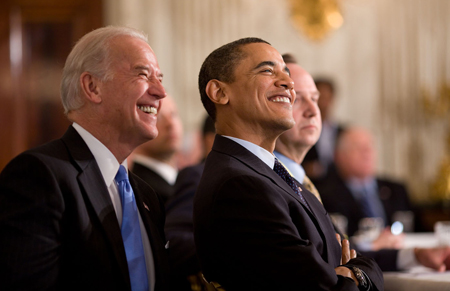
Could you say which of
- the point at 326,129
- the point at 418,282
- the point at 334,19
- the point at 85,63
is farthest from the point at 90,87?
the point at 334,19

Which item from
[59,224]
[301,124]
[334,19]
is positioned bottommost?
[59,224]

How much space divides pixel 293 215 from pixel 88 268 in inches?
26.2

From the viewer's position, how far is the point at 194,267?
234cm

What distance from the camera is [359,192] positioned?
4879mm

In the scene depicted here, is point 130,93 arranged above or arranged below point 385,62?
below

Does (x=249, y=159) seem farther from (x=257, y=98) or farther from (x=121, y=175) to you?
(x=121, y=175)

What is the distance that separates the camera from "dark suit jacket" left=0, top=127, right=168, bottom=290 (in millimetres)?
1453

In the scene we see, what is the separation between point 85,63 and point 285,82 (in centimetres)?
71

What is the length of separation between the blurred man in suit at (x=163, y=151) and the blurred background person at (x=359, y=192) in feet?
4.93

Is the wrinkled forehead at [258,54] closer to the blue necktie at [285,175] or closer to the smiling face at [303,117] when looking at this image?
the blue necktie at [285,175]

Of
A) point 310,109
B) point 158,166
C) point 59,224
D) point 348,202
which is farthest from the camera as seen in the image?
point 348,202

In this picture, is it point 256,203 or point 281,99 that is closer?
point 256,203

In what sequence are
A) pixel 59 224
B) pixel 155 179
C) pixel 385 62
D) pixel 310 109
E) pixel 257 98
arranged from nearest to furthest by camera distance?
pixel 59 224, pixel 257 98, pixel 310 109, pixel 155 179, pixel 385 62

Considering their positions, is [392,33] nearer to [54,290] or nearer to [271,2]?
[271,2]
